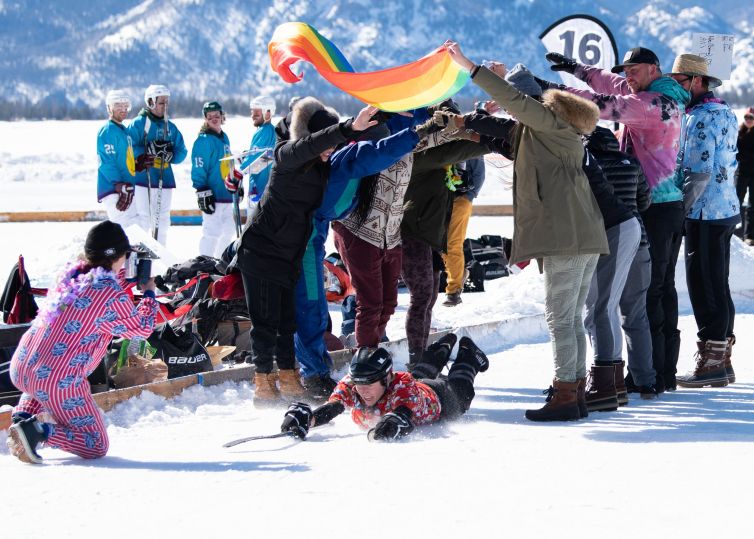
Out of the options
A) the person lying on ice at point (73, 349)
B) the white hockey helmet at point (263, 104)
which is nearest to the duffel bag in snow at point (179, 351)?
the person lying on ice at point (73, 349)

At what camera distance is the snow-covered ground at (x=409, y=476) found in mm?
3889

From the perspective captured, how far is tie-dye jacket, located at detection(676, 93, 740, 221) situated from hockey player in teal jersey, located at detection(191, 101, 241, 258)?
5627 millimetres

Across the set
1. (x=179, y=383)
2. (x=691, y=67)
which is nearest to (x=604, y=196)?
(x=691, y=67)

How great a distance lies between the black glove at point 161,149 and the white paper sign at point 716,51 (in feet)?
16.7

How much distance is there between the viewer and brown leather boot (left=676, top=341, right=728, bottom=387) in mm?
6836

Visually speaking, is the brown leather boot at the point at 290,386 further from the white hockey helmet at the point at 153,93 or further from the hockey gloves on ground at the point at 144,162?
the white hockey helmet at the point at 153,93

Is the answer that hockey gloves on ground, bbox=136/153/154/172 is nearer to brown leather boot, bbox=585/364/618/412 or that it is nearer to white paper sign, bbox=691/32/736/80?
white paper sign, bbox=691/32/736/80

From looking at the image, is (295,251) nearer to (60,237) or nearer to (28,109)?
(60,237)

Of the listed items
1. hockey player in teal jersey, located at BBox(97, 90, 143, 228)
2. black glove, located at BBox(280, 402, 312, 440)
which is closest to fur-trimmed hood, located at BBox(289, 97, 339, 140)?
black glove, located at BBox(280, 402, 312, 440)

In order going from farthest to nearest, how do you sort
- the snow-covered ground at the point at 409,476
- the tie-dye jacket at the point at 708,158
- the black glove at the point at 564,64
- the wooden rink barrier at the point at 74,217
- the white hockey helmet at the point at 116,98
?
the wooden rink barrier at the point at 74,217 → the white hockey helmet at the point at 116,98 → the tie-dye jacket at the point at 708,158 → the black glove at the point at 564,64 → the snow-covered ground at the point at 409,476

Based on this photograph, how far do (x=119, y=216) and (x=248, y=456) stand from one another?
6.45m

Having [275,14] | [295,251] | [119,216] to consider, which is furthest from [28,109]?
[275,14]

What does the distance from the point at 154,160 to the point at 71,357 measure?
6.43 m

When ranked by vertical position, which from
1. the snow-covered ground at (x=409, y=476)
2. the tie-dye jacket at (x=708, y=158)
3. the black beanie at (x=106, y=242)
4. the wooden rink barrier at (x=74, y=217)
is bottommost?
the snow-covered ground at (x=409, y=476)
